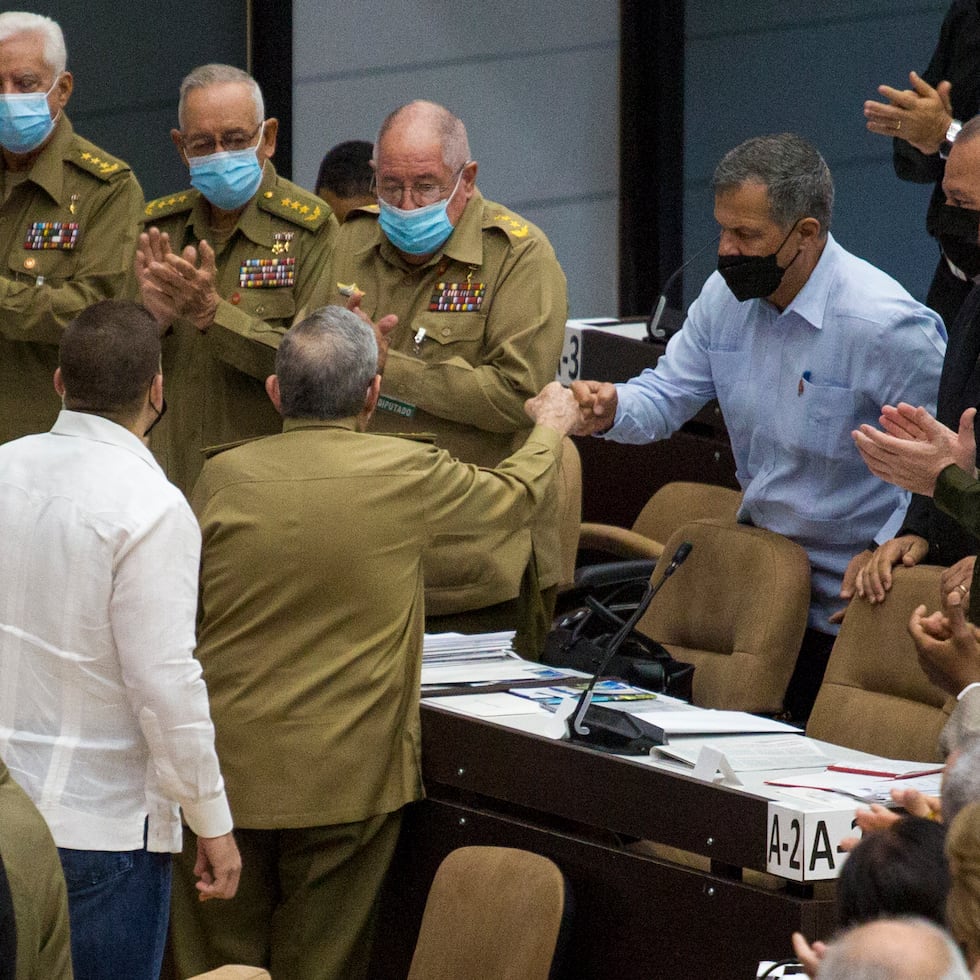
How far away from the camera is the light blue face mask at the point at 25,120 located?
4852mm

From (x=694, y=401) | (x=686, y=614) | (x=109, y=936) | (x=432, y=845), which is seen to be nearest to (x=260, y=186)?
(x=694, y=401)

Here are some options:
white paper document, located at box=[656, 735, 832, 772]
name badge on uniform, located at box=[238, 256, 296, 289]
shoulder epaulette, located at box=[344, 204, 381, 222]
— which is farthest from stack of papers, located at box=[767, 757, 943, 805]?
name badge on uniform, located at box=[238, 256, 296, 289]

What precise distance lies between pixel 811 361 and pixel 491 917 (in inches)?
65.0

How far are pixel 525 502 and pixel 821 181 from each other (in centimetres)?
111

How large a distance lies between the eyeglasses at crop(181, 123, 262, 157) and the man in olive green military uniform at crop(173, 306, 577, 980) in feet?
3.82

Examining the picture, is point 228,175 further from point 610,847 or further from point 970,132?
point 610,847

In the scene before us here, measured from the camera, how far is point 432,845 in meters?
3.78

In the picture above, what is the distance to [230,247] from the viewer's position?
4770 millimetres

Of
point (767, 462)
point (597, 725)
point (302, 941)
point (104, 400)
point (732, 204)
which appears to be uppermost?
point (732, 204)

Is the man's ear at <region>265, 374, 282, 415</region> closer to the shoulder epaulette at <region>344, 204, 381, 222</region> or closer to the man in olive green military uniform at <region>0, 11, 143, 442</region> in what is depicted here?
the shoulder epaulette at <region>344, 204, 381, 222</region>

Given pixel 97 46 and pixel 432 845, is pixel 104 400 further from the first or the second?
pixel 97 46

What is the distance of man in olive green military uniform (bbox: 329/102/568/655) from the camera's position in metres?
4.32

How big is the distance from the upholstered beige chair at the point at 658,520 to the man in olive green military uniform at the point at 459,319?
115 cm

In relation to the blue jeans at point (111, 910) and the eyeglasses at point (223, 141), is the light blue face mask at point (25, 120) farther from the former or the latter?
the blue jeans at point (111, 910)
